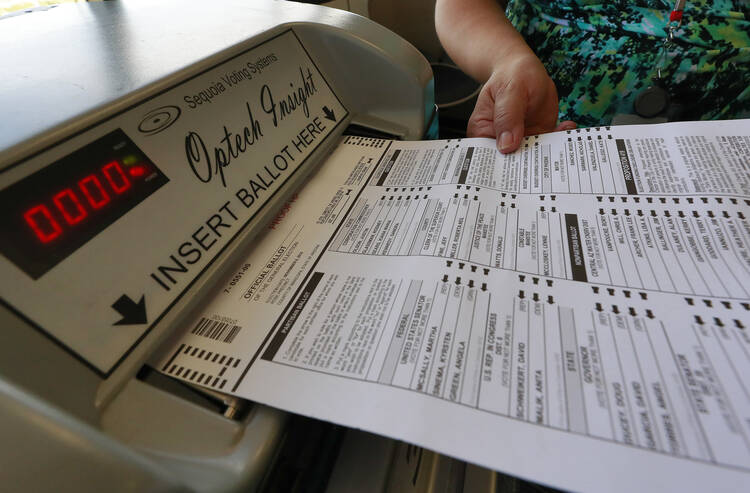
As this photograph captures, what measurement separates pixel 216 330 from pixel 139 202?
126 millimetres

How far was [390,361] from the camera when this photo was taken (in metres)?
0.31

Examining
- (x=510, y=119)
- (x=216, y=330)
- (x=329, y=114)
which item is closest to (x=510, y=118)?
(x=510, y=119)

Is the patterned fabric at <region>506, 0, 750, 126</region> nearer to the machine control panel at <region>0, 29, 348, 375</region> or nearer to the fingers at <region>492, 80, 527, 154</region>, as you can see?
the fingers at <region>492, 80, 527, 154</region>

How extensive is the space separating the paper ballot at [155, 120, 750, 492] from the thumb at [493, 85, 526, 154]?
A: 0.03 m

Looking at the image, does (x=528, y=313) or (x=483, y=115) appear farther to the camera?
(x=483, y=115)

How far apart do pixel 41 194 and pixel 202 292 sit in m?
0.14

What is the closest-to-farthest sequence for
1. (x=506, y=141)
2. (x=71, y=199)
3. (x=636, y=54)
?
1. (x=71, y=199)
2. (x=506, y=141)
3. (x=636, y=54)

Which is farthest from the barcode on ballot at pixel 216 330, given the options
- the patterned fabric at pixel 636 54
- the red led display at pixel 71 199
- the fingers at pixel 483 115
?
the patterned fabric at pixel 636 54

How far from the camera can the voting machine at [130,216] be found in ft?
0.80

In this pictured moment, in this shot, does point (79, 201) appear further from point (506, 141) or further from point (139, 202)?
point (506, 141)

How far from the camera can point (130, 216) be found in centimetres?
33

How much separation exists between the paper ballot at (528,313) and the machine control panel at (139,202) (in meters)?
0.05

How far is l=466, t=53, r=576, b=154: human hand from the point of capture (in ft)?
1.88

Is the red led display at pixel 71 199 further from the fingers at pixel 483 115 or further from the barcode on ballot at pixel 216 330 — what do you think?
the fingers at pixel 483 115
